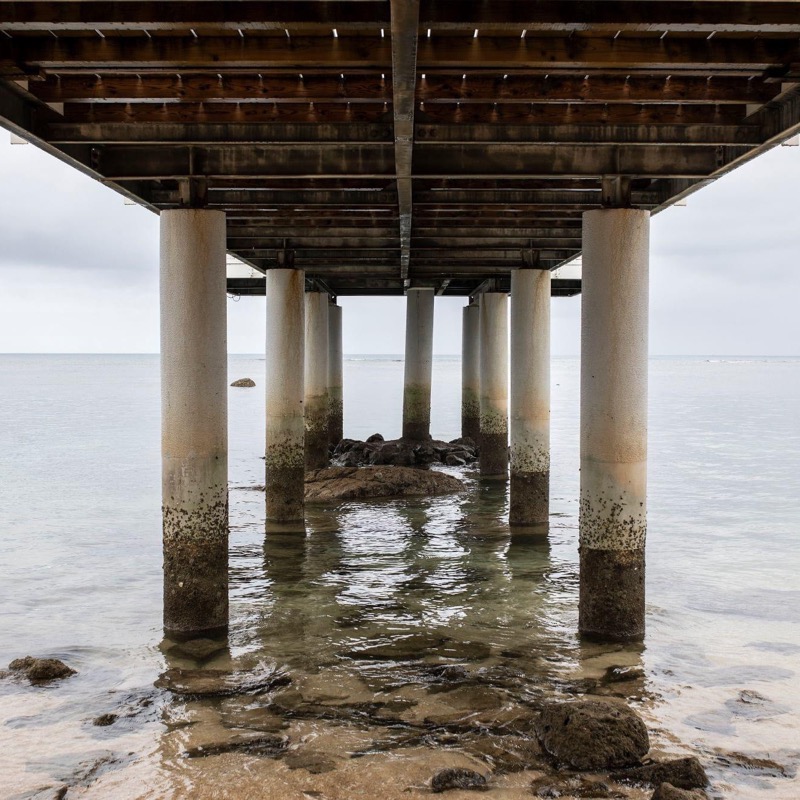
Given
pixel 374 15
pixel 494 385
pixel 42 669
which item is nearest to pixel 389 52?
pixel 374 15

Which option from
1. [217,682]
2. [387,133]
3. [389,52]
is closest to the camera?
[389,52]

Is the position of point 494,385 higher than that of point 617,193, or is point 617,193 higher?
point 617,193

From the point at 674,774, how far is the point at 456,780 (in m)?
1.63

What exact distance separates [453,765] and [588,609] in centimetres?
350

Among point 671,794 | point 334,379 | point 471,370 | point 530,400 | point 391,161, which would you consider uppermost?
point 391,161

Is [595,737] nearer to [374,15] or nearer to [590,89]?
[590,89]

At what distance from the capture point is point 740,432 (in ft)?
138

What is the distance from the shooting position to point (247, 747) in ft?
25.0

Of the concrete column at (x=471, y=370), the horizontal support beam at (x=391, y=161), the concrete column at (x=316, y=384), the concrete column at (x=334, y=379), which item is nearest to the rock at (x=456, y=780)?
the horizontal support beam at (x=391, y=161)

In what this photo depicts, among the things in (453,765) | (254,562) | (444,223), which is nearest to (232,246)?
(444,223)

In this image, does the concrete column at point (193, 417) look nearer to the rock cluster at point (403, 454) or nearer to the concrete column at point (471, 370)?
the rock cluster at point (403, 454)

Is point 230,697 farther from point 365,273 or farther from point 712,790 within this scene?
point 365,273

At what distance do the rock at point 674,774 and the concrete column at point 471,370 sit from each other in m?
20.5

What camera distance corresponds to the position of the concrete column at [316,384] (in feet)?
80.5
